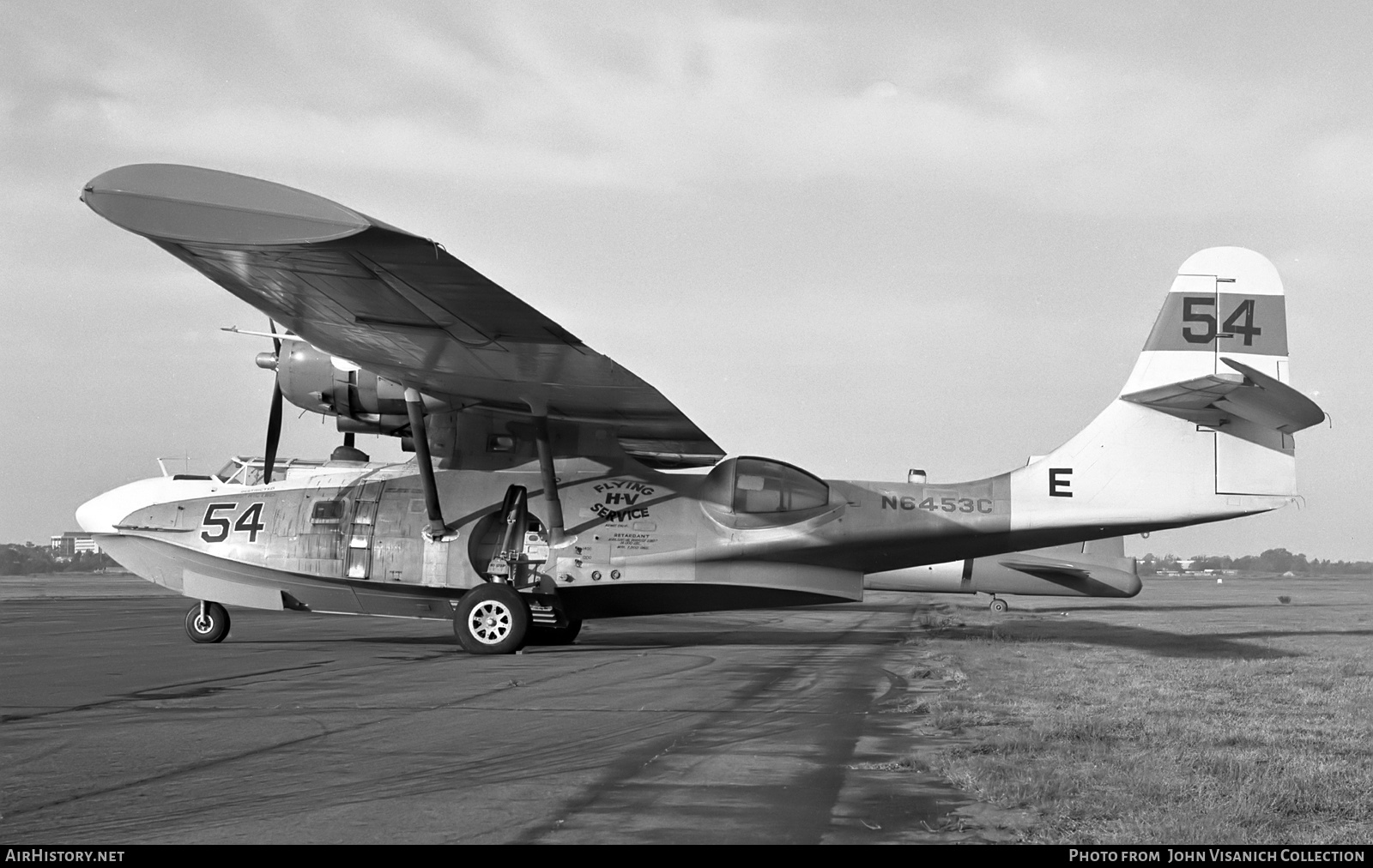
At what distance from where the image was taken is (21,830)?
519 centimetres

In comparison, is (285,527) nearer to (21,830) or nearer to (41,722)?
(41,722)

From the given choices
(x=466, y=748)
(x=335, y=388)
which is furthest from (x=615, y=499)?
(x=466, y=748)

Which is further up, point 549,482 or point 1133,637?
point 549,482

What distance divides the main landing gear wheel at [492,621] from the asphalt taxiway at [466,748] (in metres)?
0.40

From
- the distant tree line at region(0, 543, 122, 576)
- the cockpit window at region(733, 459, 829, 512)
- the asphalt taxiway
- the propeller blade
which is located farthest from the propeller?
the distant tree line at region(0, 543, 122, 576)

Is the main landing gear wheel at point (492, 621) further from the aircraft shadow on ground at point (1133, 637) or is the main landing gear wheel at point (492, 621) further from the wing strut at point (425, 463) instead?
the aircraft shadow on ground at point (1133, 637)

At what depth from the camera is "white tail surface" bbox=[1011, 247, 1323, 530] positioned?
1620cm

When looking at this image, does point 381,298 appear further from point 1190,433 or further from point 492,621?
point 1190,433

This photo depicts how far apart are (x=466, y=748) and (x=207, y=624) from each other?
11617 millimetres

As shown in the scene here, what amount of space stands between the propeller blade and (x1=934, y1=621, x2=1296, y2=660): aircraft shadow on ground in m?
12.2

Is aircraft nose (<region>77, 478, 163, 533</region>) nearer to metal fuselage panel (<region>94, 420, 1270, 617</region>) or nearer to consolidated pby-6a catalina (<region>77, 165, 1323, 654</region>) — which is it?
consolidated pby-6a catalina (<region>77, 165, 1323, 654</region>)

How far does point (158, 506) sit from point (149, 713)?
33.5ft

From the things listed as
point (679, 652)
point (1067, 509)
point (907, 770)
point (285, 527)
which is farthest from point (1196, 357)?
point (285, 527)

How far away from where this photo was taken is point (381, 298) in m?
12.6
